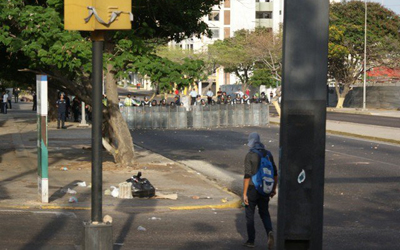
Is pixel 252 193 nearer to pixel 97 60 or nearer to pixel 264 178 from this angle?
pixel 264 178

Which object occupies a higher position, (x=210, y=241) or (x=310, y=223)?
(x=310, y=223)

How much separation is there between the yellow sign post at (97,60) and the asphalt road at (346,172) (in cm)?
454

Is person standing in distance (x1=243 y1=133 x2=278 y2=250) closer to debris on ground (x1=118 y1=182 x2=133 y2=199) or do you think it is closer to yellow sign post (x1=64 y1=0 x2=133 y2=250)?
yellow sign post (x1=64 y1=0 x2=133 y2=250)

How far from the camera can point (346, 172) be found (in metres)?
19.0

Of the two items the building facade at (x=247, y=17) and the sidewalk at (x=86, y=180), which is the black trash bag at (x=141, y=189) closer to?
the sidewalk at (x=86, y=180)

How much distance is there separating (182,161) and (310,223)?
679 inches

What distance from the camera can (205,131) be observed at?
123 ft

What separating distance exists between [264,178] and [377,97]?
5855cm

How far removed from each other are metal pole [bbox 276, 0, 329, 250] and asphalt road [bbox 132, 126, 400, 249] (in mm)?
5001

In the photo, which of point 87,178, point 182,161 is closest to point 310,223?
point 87,178

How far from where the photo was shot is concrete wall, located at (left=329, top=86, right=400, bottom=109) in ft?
207

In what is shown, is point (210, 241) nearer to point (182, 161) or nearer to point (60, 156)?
point (182, 161)

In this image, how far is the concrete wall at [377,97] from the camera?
6302 cm

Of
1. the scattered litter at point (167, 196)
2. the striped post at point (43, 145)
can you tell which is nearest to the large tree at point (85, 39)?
the striped post at point (43, 145)
